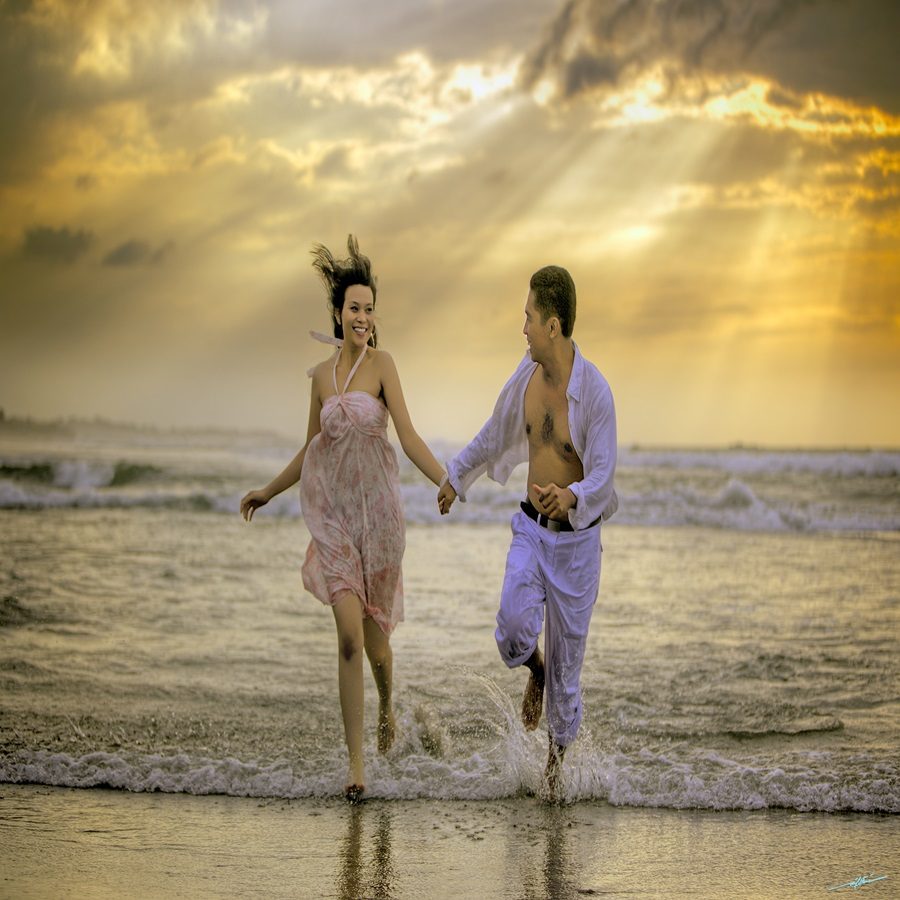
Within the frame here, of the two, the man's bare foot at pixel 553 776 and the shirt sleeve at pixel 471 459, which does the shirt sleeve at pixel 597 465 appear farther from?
the man's bare foot at pixel 553 776

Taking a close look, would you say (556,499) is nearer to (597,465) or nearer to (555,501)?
(555,501)

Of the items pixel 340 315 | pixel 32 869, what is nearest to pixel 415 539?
pixel 340 315

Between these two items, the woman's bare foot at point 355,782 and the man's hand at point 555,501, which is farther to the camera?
the woman's bare foot at point 355,782

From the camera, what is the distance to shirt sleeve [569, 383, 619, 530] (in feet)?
18.0

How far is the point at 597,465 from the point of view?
5543mm

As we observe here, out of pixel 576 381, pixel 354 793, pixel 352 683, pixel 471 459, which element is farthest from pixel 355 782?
pixel 576 381

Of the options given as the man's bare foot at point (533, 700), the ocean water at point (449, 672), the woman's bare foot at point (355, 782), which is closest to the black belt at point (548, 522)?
the man's bare foot at point (533, 700)

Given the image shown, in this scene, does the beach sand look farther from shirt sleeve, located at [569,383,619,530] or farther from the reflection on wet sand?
shirt sleeve, located at [569,383,619,530]

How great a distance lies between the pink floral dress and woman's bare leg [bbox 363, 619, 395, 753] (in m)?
0.06

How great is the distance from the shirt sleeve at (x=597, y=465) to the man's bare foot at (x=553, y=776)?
3.92 feet

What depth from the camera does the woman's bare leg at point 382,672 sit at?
6.35 m

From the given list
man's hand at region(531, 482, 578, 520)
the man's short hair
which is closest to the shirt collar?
the man's short hair

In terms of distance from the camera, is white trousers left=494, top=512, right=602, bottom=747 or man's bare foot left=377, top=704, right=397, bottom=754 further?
man's bare foot left=377, top=704, right=397, bottom=754

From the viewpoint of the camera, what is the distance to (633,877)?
4.72 m
